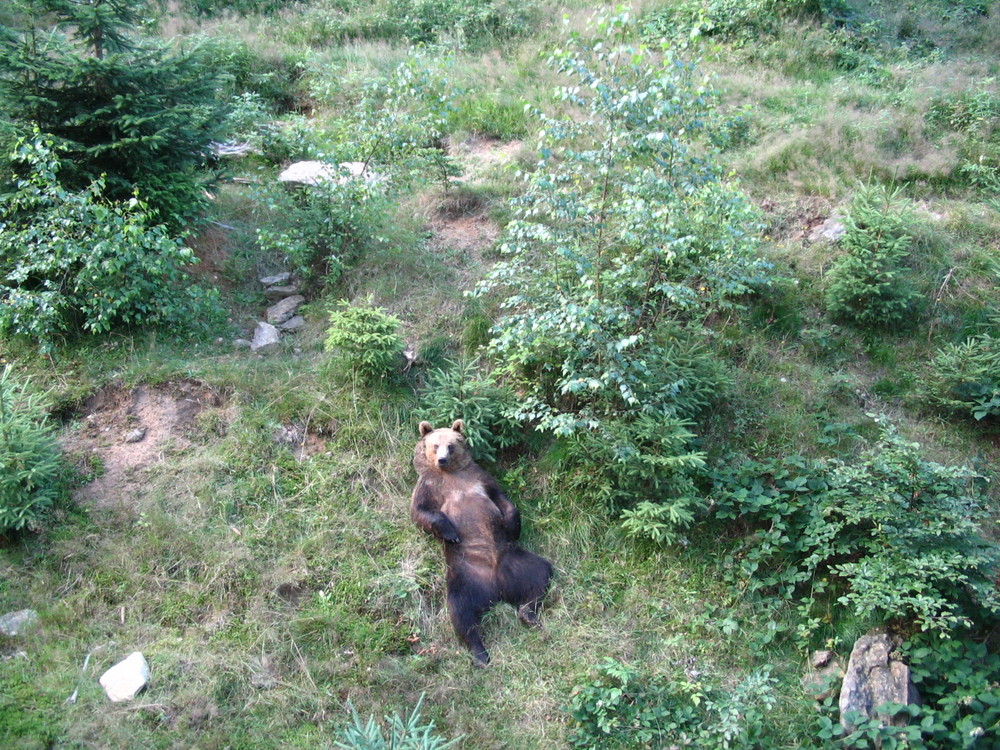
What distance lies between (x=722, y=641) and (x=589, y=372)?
7.92ft

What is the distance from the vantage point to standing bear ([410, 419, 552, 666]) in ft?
18.7

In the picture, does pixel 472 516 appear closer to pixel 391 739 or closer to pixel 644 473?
pixel 644 473

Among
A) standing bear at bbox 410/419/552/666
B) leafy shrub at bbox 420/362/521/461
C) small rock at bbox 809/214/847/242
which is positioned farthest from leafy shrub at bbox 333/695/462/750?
small rock at bbox 809/214/847/242

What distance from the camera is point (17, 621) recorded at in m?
5.21

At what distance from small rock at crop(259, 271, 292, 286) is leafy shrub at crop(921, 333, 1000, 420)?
6.92 metres

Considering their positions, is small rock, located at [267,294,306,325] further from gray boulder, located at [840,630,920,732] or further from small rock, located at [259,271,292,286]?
gray boulder, located at [840,630,920,732]

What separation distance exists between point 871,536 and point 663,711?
2201 mm

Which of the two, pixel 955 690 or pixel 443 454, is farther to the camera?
pixel 443 454

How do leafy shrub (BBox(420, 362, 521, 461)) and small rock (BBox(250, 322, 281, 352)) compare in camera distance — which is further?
small rock (BBox(250, 322, 281, 352))

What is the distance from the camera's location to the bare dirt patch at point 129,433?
6109 millimetres

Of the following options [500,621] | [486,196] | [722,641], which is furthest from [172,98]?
[722,641]

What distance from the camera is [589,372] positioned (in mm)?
6387

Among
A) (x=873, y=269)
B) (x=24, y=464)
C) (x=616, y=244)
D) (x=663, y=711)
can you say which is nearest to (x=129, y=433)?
(x=24, y=464)

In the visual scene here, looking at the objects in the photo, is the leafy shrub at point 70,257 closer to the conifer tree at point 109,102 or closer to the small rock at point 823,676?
the conifer tree at point 109,102
